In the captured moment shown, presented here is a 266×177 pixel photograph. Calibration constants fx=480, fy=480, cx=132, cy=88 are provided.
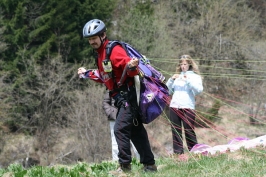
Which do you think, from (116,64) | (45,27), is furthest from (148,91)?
(45,27)

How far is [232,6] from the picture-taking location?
123ft

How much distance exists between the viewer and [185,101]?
8.20 metres

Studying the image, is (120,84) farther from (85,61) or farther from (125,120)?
(85,61)

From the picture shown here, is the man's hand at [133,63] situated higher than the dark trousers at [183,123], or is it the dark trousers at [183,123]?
the man's hand at [133,63]

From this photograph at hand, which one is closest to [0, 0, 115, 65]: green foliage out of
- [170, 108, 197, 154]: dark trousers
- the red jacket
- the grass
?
[170, 108, 197, 154]: dark trousers

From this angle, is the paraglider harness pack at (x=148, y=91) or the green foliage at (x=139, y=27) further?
the green foliage at (x=139, y=27)

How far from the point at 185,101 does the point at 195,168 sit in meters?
2.17

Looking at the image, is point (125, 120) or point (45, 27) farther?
point (45, 27)

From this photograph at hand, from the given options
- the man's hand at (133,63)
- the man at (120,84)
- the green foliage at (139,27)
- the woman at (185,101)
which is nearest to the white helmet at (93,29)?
the man at (120,84)

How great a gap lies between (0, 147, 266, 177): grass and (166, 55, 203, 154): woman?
0.98 m

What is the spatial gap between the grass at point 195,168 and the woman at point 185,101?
98 centimetres

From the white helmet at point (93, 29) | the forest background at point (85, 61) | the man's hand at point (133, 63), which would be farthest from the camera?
the forest background at point (85, 61)

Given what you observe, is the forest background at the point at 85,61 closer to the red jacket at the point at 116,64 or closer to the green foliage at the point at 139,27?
the green foliage at the point at 139,27

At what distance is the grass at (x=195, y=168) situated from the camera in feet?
19.0
